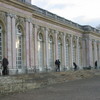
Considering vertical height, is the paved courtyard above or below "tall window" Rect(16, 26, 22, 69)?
below

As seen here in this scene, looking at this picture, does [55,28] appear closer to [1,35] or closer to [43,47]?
[43,47]

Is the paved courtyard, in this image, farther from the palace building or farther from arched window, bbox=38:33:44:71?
arched window, bbox=38:33:44:71

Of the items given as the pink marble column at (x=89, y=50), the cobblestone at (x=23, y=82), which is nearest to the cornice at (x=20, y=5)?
the cobblestone at (x=23, y=82)

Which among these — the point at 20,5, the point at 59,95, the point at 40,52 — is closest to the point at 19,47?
the point at 20,5

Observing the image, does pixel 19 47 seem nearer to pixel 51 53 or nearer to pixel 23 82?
pixel 51 53

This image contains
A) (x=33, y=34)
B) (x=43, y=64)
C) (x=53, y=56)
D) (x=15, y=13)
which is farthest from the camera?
(x=53, y=56)

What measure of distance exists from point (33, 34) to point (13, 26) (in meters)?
6.97

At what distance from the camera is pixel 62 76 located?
3120 cm

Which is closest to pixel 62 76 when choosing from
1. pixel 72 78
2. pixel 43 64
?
pixel 72 78

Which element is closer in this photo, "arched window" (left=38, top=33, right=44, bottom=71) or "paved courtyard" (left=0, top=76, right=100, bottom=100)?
"paved courtyard" (left=0, top=76, right=100, bottom=100)

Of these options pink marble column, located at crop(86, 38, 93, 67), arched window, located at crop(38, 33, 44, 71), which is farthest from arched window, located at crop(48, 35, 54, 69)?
pink marble column, located at crop(86, 38, 93, 67)

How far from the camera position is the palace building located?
3228 centimetres

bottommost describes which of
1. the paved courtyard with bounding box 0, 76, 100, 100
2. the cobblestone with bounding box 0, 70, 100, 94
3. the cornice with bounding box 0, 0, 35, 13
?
the paved courtyard with bounding box 0, 76, 100, 100

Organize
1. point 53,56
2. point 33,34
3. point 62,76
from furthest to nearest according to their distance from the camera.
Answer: point 53,56 → point 33,34 → point 62,76
